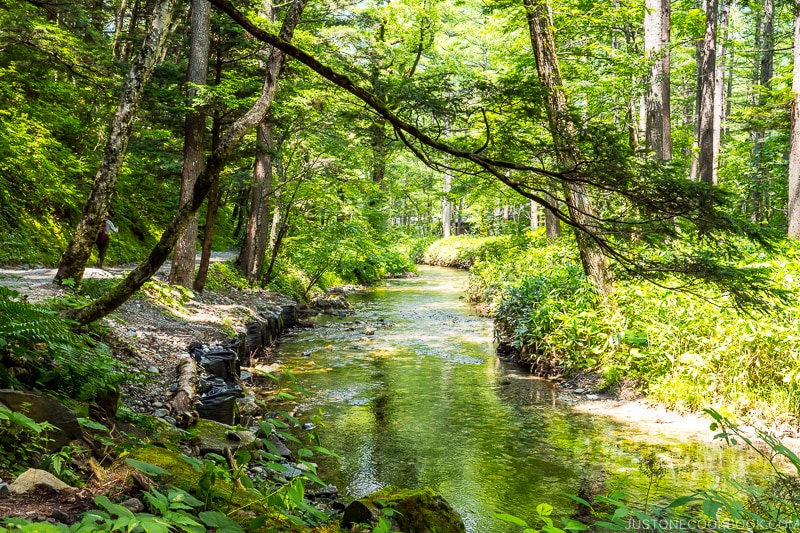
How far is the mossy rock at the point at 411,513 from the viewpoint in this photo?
362 centimetres

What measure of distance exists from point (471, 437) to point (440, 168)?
11.1ft

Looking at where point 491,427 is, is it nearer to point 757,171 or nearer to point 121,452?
point 121,452

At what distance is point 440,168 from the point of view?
18.7ft

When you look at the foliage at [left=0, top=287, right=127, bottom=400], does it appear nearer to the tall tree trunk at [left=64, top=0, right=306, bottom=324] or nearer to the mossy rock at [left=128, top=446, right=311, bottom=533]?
the tall tree trunk at [left=64, top=0, right=306, bottom=324]

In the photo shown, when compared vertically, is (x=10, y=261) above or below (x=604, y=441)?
above

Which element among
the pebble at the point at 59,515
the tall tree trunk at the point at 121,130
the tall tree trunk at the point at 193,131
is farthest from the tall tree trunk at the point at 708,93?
the pebble at the point at 59,515

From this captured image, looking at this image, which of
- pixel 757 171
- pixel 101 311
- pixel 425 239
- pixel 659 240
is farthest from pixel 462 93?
pixel 425 239

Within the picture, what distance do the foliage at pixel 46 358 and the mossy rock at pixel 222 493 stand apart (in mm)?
1071

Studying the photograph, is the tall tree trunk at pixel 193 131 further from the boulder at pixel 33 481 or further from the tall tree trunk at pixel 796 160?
the tall tree trunk at pixel 796 160

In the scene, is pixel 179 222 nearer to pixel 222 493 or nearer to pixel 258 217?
pixel 222 493

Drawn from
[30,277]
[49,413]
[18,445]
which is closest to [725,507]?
[18,445]

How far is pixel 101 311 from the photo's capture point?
495 centimetres

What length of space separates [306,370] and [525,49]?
14.6m

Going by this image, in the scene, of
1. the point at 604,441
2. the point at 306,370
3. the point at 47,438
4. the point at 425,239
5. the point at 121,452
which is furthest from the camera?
the point at 425,239
